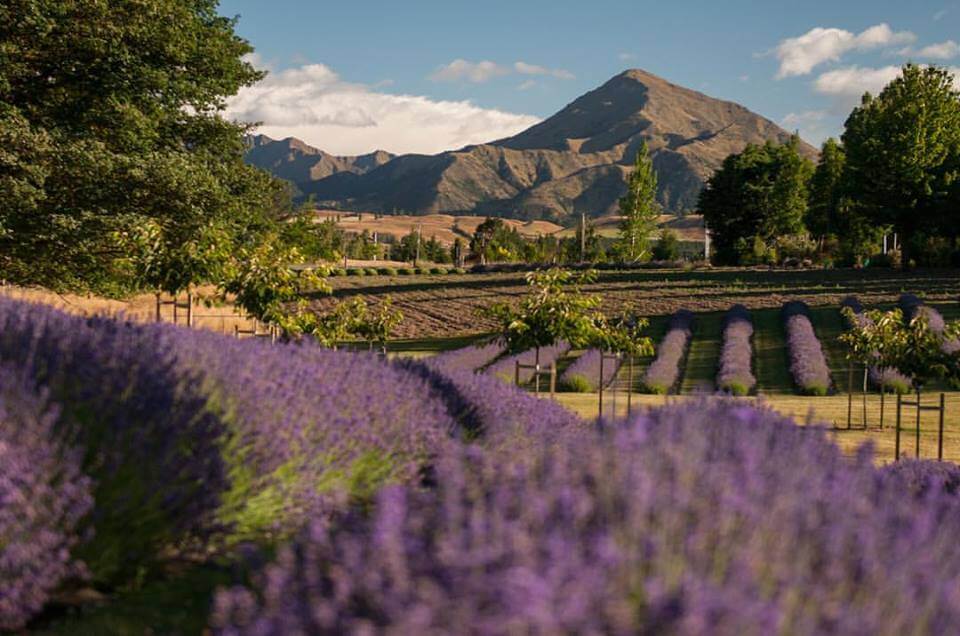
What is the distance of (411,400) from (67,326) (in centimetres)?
212

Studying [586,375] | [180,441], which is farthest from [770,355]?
[180,441]

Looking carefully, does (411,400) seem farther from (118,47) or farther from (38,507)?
(118,47)

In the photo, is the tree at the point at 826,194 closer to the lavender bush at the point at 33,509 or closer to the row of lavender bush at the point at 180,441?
the row of lavender bush at the point at 180,441

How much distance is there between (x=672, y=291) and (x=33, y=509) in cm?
3497

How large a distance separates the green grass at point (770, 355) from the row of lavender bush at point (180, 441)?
13.4m

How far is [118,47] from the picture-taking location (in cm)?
1791

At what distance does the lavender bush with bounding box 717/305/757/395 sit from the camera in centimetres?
1804

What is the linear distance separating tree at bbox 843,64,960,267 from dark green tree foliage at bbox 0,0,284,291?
3396 centimetres

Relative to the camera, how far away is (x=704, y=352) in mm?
24328

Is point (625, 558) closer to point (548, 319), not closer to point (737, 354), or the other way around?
point (548, 319)

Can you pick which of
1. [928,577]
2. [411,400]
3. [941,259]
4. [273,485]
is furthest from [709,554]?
[941,259]

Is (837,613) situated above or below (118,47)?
below

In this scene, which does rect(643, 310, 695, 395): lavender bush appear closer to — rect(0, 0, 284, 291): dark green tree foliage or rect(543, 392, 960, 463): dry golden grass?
rect(543, 392, 960, 463): dry golden grass

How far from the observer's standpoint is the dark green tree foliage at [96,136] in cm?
1655
